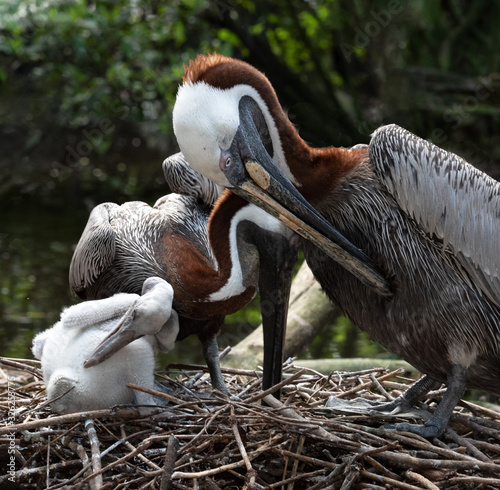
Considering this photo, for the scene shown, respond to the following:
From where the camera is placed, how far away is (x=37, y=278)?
316 inches

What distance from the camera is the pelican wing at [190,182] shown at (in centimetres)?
455

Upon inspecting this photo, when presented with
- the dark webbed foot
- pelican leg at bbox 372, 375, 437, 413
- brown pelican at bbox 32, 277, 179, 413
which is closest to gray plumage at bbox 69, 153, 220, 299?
brown pelican at bbox 32, 277, 179, 413

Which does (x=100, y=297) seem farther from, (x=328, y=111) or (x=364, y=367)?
(x=328, y=111)

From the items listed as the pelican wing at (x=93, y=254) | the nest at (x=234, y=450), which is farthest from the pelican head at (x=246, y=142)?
the pelican wing at (x=93, y=254)

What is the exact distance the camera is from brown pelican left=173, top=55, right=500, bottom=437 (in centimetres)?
340

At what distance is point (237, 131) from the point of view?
3379 mm

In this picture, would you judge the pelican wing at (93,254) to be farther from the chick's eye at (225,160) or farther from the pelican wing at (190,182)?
the chick's eye at (225,160)

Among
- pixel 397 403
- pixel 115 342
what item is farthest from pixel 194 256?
pixel 397 403

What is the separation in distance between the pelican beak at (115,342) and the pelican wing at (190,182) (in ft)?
3.86

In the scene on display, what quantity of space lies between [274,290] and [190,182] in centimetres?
106

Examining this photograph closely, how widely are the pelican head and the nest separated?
1.99ft

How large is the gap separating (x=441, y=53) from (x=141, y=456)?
802cm

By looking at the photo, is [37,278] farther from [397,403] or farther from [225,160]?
[225,160]

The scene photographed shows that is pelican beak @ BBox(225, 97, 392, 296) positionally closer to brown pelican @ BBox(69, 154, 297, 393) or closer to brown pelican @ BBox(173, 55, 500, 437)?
brown pelican @ BBox(173, 55, 500, 437)
